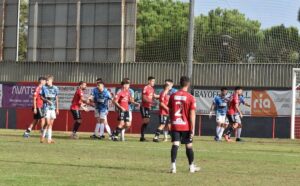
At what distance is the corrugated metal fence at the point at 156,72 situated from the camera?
37.7 m

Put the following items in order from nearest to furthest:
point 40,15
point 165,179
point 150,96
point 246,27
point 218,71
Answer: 1. point 165,179
2. point 150,96
3. point 218,71
4. point 40,15
5. point 246,27

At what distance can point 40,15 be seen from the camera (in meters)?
Result: 41.4

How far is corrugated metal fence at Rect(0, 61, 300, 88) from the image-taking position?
124 feet

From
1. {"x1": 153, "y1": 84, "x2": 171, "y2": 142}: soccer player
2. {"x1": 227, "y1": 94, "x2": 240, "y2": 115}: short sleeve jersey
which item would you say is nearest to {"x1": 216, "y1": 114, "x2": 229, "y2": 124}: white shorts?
{"x1": 227, "y1": 94, "x2": 240, "y2": 115}: short sleeve jersey

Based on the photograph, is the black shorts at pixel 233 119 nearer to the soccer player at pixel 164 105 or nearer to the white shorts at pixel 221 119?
the white shorts at pixel 221 119

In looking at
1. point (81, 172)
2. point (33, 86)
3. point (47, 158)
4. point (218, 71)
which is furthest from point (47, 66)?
point (81, 172)

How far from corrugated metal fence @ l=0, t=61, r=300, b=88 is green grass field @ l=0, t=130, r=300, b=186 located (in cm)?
1669

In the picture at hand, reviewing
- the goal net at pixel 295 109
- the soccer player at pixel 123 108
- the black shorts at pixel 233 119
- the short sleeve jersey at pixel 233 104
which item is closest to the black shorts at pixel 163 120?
the soccer player at pixel 123 108

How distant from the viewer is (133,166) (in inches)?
606

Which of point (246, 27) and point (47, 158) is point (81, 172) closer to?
point (47, 158)

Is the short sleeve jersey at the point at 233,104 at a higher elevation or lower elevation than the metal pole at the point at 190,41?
lower

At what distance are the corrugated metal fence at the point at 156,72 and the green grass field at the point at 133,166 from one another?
16692 millimetres

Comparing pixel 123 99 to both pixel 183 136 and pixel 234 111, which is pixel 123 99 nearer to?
pixel 234 111

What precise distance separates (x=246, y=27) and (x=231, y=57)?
533cm
